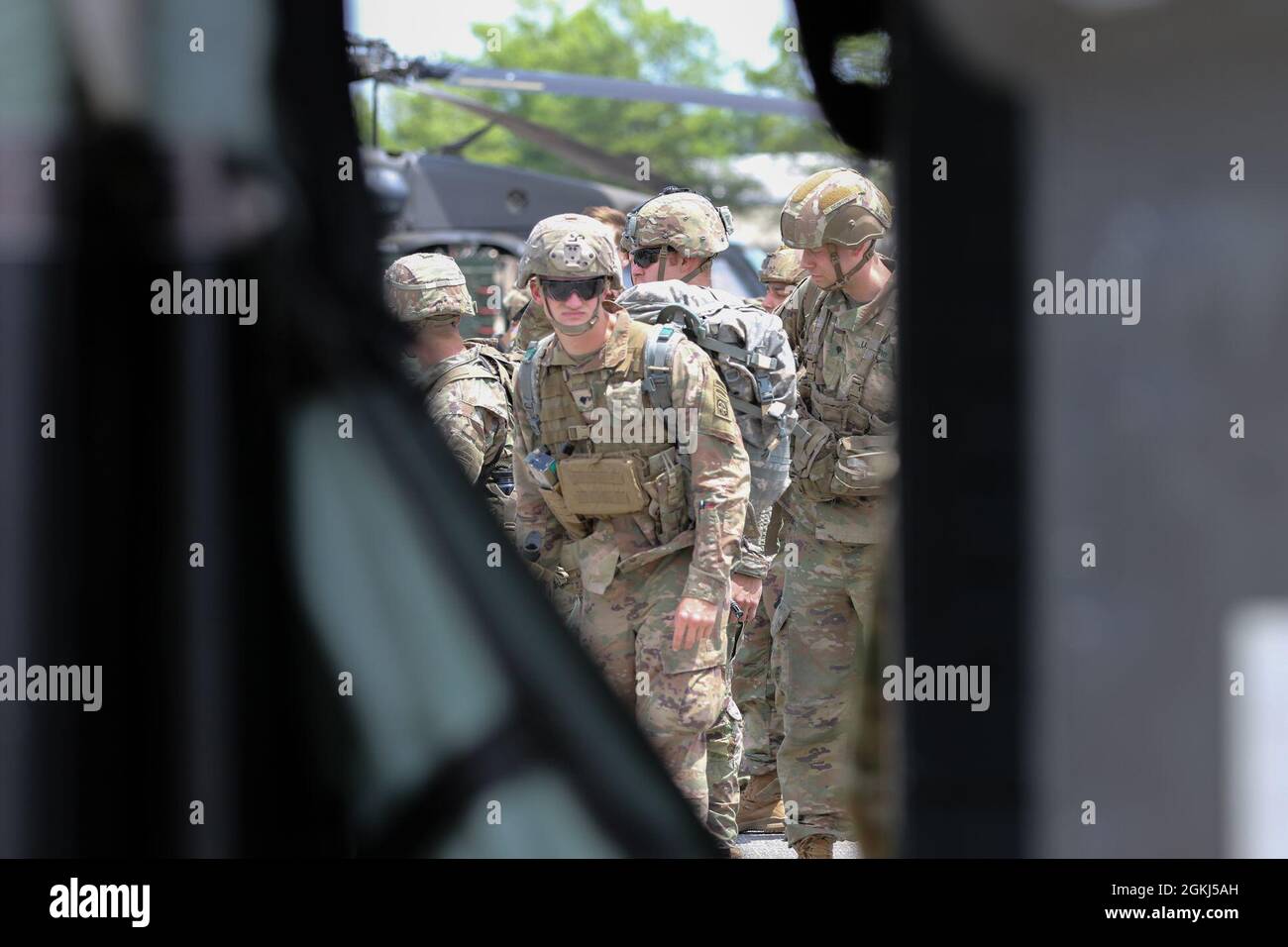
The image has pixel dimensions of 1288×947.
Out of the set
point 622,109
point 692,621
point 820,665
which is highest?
point 622,109

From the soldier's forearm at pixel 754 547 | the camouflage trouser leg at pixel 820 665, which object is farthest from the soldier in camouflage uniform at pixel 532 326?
the camouflage trouser leg at pixel 820 665

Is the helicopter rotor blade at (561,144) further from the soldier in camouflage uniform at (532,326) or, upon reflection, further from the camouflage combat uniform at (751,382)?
the camouflage combat uniform at (751,382)

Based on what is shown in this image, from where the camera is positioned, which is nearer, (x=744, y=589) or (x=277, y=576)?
(x=277, y=576)

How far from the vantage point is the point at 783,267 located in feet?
22.3

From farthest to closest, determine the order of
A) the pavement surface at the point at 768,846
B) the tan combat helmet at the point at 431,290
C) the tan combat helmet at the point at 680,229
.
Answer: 1. the tan combat helmet at the point at 431,290
2. the tan combat helmet at the point at 680,229
3. the pavement surface at the point at 768,846

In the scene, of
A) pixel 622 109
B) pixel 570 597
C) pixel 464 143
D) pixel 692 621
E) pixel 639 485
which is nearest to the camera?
pixel 692 621

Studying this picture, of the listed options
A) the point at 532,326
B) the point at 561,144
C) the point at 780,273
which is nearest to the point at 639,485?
Answer: the point at 532,326

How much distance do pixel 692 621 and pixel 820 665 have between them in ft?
2.81

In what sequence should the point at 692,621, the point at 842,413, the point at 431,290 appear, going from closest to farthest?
the point at 692,621
the point at 842,413
the point at 431,290

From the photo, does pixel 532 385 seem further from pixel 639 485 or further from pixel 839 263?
pixel 839 263

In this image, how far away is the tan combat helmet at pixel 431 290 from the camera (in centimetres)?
573

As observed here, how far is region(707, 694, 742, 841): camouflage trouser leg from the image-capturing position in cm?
476

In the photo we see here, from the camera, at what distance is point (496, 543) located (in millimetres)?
1367

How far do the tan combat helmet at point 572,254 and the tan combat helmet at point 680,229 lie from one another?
94 cm
